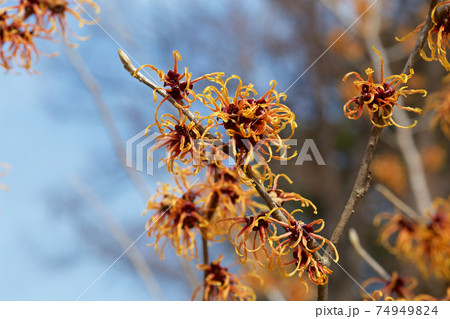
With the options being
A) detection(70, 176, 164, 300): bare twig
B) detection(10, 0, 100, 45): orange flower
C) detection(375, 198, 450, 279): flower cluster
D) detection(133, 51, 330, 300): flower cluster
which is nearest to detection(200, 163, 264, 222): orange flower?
detection(133, 51, 330, 300): flower cluster

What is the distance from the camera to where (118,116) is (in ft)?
3.39

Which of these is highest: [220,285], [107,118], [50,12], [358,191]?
[50,12]

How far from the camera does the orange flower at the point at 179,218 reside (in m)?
0.80

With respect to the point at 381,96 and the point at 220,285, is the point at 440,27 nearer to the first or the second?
the point at 381,96

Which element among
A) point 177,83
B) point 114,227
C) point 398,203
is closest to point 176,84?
point 177,83

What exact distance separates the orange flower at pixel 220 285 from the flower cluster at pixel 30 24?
20.2 inches

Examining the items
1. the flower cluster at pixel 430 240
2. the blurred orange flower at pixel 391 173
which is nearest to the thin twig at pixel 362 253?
the flower cluster at pixel 430 240

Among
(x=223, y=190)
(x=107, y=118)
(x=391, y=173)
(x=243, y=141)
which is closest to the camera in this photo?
(x=243, y=141)

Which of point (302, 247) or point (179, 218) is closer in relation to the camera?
point (302, 247)

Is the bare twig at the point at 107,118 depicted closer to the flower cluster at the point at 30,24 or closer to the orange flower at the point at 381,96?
the flower cluster at the point at 30,24

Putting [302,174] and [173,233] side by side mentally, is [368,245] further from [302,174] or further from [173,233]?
[173,233]

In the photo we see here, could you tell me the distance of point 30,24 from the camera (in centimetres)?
84

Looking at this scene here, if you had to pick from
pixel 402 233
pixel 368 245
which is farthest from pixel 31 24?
pixel 368 245

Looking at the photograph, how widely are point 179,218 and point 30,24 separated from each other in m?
0.44
